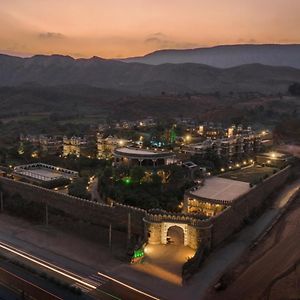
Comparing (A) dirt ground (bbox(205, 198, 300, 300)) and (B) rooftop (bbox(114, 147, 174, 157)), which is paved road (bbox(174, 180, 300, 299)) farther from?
(B) rooftop (bbox(114, 147, 174, 157))

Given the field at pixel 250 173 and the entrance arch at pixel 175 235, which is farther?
the field at pixel 250 173

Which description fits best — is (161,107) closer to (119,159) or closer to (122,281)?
(119,159)

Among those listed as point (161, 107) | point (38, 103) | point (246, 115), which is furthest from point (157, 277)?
point (38, 103)

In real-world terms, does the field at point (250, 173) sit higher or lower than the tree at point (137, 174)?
lower

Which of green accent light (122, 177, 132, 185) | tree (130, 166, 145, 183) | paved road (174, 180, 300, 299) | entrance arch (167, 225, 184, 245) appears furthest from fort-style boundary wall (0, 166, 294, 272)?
tree (130, 166, 145, 183)

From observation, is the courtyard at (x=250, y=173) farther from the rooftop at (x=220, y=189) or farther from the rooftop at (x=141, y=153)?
the rooftop at (x=141, y=153)

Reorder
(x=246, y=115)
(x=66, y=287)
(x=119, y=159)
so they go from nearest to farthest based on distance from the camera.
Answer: (x=66, y=287) < (x=119, y=159) < (x=246, y=115)

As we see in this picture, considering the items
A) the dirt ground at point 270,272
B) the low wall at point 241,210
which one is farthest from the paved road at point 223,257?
the low wall at point 241,210
